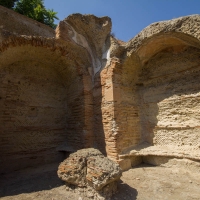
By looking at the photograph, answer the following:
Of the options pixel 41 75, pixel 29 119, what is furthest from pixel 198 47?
pixel 29 119

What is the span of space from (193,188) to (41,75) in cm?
554

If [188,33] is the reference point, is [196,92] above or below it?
below

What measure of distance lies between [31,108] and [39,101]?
0.37 metres

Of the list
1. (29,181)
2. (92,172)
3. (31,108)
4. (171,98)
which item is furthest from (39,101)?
(171,98)

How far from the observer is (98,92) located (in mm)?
5176

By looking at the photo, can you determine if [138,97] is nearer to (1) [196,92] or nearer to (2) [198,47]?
(1) [196,92]

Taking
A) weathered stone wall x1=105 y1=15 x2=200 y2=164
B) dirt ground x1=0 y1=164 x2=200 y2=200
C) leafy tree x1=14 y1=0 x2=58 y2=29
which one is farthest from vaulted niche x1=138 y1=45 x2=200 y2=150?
leafy tree x1=14 y1=0 x2=58 y2=29

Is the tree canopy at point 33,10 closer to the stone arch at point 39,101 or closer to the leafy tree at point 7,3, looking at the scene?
the leafy tree at point 7,3

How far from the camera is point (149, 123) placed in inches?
199

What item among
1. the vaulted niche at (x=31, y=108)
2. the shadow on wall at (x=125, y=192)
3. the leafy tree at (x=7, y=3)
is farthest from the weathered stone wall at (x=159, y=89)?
the leafy tree at (x=7, y=3)

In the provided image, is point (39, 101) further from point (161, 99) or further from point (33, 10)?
point (33, 10)

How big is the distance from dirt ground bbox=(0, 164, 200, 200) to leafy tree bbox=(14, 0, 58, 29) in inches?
430

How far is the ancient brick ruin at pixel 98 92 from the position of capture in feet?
14.3

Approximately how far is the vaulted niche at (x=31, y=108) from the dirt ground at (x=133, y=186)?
91 centimetres
